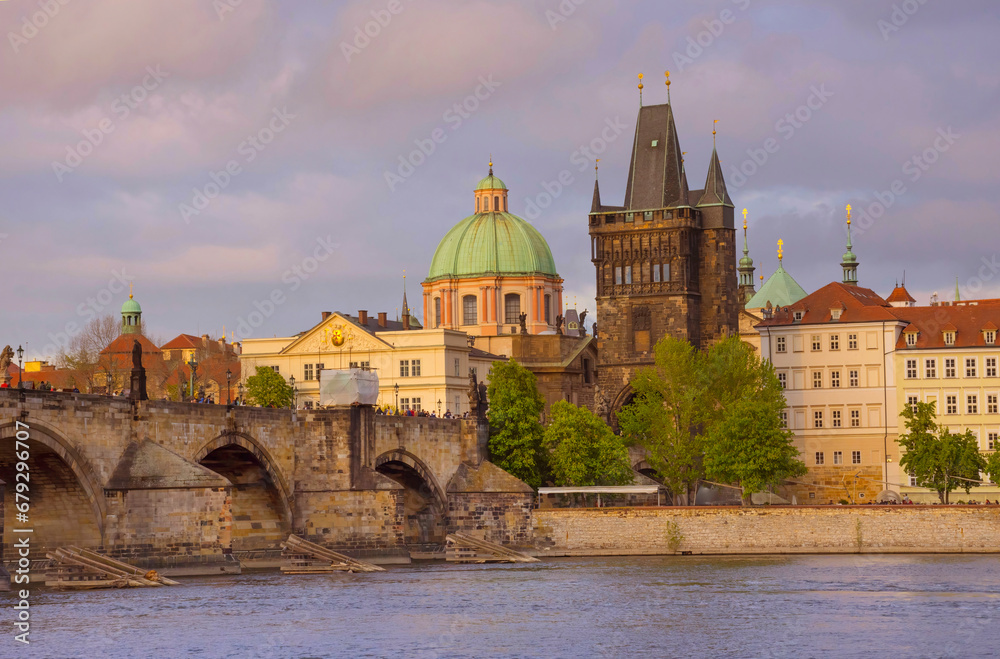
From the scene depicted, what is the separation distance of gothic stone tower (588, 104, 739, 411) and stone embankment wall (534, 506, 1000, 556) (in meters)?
29.0

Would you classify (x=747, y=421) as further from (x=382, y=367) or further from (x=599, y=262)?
(x=382, y=367)

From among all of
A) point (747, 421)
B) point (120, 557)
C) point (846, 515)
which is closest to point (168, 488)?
point (120, 557)

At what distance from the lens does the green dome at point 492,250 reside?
13912 cm

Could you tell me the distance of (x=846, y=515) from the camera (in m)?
79.4

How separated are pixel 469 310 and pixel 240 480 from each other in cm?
6726

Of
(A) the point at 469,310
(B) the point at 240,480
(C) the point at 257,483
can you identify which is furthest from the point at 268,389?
(C) the point at 257,483

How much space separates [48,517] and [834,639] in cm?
2623

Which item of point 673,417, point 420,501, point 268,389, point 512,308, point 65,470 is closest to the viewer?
point 65,470

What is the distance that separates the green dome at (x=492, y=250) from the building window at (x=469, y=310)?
185 centimetres

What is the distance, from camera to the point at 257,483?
73.2 m

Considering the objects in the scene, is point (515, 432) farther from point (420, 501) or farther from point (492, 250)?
point (492, 250)

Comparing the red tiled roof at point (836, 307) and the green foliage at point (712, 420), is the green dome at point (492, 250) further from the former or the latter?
the green foliage at point (712, 420)

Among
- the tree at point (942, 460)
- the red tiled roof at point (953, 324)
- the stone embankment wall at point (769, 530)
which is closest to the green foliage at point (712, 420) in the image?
the tree at point (942, 460)

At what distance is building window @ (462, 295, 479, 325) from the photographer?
139500mm
